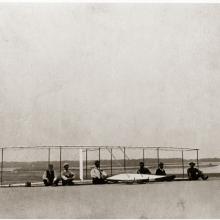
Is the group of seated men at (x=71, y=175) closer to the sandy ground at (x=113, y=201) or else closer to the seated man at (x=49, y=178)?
the seated man at (x=49, y=178)

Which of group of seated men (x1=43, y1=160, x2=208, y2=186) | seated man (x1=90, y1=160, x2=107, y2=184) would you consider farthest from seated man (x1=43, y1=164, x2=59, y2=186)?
seated man (x1=90, y1=160, x2=107, y2=184)

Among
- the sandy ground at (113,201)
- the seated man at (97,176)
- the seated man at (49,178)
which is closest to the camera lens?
the sandy ground at (113,201)

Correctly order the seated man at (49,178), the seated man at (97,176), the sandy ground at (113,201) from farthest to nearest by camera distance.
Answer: the seated man at (97,176)
the seated man at (49,178)
the sandy ground at (113,201)

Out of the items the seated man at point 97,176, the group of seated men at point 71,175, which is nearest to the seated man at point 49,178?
the group of seated men at point 71,175

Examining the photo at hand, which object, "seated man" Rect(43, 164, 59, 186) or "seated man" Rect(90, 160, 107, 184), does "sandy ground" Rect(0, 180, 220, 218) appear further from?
"seated man" Rect(90, 160, 107, 184)

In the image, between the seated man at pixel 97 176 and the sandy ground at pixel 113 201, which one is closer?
the sandy ground at pixel 113 201

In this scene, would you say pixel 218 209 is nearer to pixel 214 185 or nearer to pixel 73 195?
pixel 214 185

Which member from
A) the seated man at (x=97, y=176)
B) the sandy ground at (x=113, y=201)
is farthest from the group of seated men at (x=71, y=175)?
the sandy ground at (x=113, y=201)

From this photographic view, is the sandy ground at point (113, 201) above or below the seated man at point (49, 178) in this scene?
below
